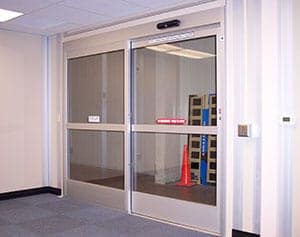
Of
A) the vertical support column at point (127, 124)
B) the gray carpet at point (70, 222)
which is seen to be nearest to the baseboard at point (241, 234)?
the gray carpet at point (70, 222)

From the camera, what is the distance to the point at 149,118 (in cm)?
506

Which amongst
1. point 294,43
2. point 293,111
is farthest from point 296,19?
point 293,111

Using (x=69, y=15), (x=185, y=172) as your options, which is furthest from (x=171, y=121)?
(x=69, y=15)

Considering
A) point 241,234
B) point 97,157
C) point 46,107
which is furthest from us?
point 46,107

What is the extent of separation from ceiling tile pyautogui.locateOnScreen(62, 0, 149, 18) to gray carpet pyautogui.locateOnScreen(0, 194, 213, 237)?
107 inches

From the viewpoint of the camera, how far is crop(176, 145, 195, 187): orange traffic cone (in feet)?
15.6

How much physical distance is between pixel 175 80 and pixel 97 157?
1.93 m

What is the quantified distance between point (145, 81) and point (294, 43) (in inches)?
85.7

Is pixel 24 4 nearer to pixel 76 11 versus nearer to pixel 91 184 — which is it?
pixel 76 11

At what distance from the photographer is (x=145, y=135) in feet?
16.6

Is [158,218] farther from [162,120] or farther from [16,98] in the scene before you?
[16,98]

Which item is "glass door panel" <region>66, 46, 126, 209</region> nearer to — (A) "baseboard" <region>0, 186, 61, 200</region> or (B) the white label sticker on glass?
(B) the white label sticker on glass

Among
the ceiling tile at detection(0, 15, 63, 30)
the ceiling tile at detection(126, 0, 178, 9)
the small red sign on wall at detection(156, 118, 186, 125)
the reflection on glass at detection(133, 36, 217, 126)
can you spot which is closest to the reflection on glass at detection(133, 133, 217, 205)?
the small red sign on wall at detection(156, 118, 186, 125)

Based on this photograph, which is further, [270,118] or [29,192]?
[29,192]
